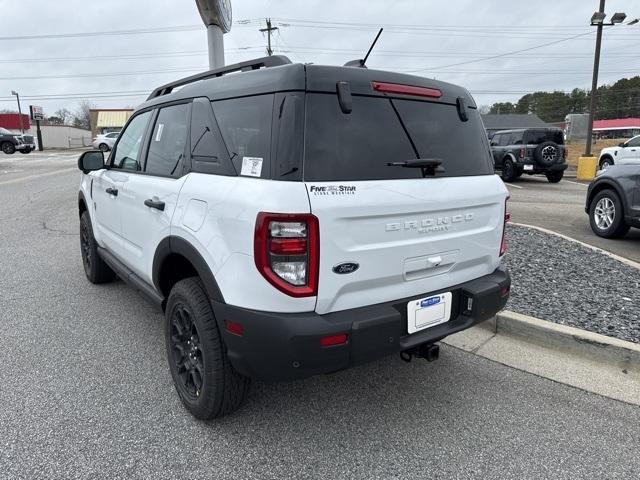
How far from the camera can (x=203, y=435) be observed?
254 centimetres

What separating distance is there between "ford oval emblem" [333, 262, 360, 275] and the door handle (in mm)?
1277

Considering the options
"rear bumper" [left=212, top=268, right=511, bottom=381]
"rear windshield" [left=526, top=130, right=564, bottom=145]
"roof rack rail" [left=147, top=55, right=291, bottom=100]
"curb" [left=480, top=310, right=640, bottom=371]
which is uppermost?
"roof rack rail" [left=147, top=55, right=291, bottom=100]

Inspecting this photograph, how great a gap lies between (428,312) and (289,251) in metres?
0.91

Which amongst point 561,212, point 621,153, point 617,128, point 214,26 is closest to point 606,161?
point 621,153

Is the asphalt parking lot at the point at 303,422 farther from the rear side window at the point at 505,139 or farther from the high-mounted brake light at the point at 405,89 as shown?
the rear side window at the point at 505,139

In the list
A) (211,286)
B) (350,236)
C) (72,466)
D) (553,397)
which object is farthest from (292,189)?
(553,397)

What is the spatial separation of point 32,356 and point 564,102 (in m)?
123

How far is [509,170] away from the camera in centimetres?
1686

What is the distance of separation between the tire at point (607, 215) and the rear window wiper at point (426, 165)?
5435mm

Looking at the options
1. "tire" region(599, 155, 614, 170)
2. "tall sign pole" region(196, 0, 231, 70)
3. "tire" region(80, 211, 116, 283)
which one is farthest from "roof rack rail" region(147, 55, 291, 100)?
"tire" region(599, 155, 614, 170)

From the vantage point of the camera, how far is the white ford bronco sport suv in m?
2.09

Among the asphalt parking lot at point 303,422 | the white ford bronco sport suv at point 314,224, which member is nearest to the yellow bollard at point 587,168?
the asphalt parking lot at point 303,422

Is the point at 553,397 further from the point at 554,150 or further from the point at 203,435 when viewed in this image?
the point at 554,150

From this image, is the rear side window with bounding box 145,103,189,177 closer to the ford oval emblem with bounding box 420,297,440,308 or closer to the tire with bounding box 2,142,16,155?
the ford oval emblem with bounding box 420,297,440,308
